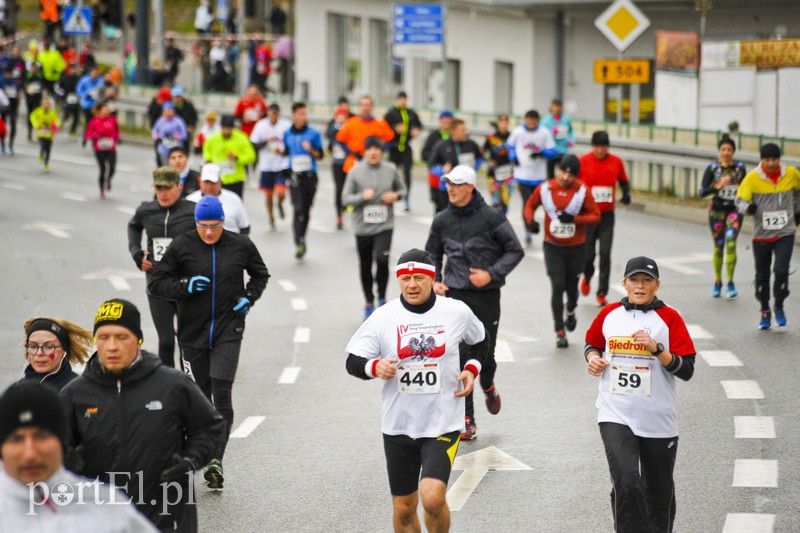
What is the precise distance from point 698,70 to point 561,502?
61.3 feet

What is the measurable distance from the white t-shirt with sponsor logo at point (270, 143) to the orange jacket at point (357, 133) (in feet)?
5.52

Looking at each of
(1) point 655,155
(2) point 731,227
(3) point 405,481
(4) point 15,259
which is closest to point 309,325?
(2) point 731,227

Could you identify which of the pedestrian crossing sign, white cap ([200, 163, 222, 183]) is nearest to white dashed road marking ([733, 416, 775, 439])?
white cap ([200, 163, 222, 183])

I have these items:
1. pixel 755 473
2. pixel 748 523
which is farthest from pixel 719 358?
pixel 748 523

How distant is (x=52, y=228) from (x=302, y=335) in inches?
362

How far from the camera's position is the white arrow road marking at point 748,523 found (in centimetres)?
850

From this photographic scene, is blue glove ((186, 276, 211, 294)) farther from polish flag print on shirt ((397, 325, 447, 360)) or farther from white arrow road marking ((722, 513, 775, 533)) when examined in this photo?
white arrow road marking ((722, 513, 775, 533))

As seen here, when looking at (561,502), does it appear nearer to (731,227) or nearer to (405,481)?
(405,481)

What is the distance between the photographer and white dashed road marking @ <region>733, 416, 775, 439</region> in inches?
421

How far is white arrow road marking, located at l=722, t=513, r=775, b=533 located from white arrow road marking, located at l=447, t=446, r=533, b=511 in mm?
1663

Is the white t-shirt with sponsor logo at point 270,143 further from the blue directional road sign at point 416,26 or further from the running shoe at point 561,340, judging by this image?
the blue directional road sign at point 416,26

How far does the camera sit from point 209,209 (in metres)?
9.46

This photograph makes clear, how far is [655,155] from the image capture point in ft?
82.5

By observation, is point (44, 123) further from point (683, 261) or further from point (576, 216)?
point (576, 216)
